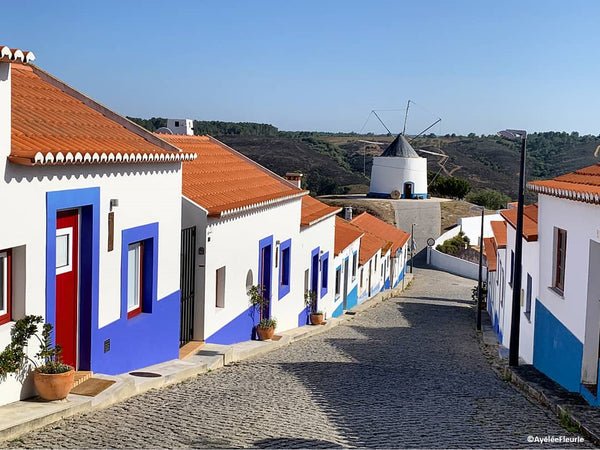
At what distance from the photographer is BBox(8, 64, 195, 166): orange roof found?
8.00m

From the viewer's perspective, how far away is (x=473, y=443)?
7.61 metres

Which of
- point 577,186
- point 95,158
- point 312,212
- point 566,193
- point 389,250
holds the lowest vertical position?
point 389,250

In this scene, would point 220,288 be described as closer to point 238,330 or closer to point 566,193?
point 238,330

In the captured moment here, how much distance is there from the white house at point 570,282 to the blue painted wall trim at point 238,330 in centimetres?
617

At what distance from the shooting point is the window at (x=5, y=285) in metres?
7.61

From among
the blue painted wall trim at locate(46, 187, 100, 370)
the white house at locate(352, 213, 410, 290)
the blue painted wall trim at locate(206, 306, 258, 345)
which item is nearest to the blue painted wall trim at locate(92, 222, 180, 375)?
the blue painted wall trim at locate(46, 187, 100, 370)

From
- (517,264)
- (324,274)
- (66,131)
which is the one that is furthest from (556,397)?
(324,274)

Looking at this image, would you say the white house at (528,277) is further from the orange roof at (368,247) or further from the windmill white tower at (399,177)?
the windmill white tower at (399,177)

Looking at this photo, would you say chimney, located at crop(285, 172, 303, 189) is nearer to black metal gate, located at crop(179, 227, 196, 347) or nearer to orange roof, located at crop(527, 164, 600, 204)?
orange roof, located at crop(527, 164, 600, 204)

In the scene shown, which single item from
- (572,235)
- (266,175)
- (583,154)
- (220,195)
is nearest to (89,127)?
(220,195)

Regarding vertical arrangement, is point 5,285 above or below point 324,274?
above

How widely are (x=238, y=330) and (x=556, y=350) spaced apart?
6490 millimetres

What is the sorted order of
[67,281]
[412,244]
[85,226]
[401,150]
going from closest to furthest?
[67,281]
[85,226]
[412,244]
[401,150]

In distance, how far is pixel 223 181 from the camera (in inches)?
658
